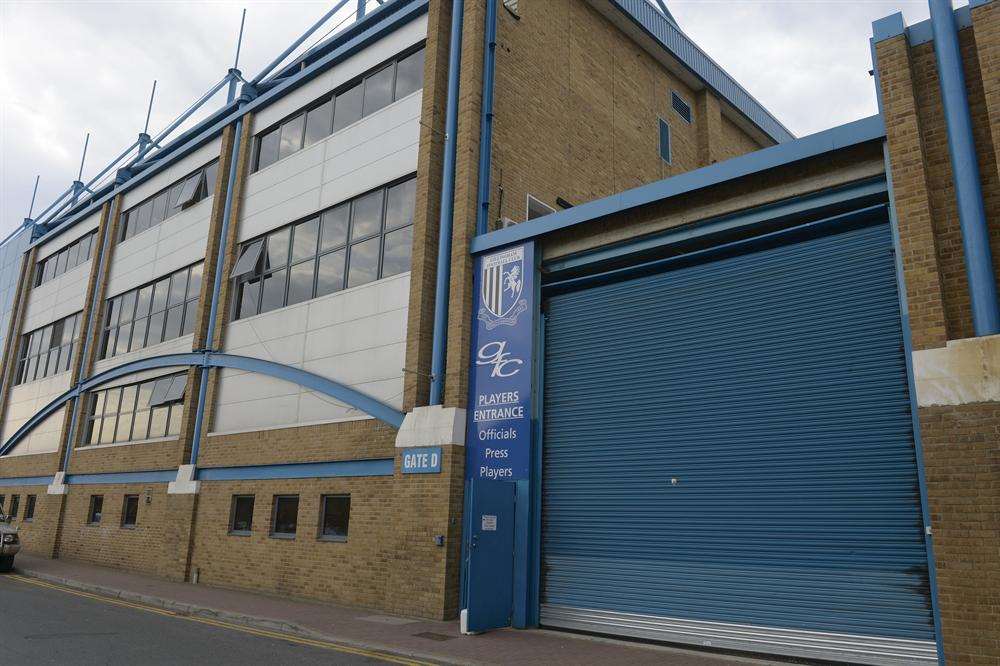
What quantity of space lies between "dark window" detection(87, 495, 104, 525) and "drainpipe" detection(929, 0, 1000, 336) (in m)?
23.9

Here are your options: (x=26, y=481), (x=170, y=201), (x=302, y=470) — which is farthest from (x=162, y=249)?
(x=26, y=481)

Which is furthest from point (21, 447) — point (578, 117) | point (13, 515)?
point (578, 117)

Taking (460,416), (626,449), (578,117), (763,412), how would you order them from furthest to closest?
(578,117) < (460,416) < (626,449) < (763,412)

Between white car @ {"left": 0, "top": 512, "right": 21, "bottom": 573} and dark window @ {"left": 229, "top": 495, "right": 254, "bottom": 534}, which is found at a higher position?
dark window @ {"left": 229, "top": 495, "right": 254, "bottom": 534}

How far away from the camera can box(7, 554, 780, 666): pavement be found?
9258mm

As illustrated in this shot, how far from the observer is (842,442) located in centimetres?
969

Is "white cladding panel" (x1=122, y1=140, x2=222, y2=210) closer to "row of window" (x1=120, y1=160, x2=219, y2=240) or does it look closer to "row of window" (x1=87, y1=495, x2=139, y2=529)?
"row of window" (x1=120, y1=160, x2=219, y2=240)

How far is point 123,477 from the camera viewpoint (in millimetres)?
21922

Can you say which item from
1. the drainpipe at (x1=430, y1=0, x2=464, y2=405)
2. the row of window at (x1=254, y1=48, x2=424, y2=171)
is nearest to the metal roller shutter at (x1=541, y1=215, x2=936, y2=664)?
the drainpipe at (x1=430, y1=0, x2=464, y2=405)

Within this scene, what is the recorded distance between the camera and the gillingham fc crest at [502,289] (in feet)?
43.5

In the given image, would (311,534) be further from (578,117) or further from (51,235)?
(51,235)

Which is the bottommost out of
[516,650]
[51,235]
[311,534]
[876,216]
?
[516,650]

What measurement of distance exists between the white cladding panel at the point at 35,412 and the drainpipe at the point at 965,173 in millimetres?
27634

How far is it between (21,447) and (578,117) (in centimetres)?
2535
